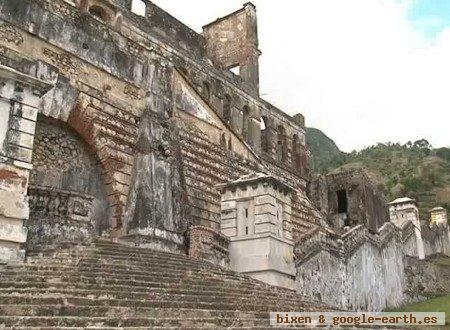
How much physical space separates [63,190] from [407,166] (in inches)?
1782

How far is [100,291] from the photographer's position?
16.9 ft

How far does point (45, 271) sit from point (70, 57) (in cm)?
610

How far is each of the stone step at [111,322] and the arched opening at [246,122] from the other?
1816 cm

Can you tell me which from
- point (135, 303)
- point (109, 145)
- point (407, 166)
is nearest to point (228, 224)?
point (109, 145)

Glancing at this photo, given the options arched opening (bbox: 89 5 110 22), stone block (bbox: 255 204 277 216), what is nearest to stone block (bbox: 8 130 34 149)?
stone block (bbox: 255 204 277 216)

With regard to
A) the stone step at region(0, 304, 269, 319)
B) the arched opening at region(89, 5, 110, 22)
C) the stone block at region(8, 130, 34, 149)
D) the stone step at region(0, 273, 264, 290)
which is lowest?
the stone step at region(0, 304, 269, 319)

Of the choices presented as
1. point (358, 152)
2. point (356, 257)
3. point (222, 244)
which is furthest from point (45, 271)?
point (358, 152)

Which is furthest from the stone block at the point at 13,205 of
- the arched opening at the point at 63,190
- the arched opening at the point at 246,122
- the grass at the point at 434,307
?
the arched opening at the point at 246,122

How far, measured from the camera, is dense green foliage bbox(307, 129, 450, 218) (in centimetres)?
4219

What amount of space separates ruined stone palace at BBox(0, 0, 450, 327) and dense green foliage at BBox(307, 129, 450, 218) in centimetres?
2523

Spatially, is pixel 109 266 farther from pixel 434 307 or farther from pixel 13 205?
pixel 434 307

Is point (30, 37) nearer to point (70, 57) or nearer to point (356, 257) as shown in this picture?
point (70, 57)

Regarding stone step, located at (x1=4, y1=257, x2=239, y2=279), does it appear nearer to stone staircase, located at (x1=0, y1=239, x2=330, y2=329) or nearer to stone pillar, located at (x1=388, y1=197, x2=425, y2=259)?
stone staircase, located at (x1=0, y1=239, x2=330, y2=329)

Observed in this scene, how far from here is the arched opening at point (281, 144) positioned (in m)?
25.7
